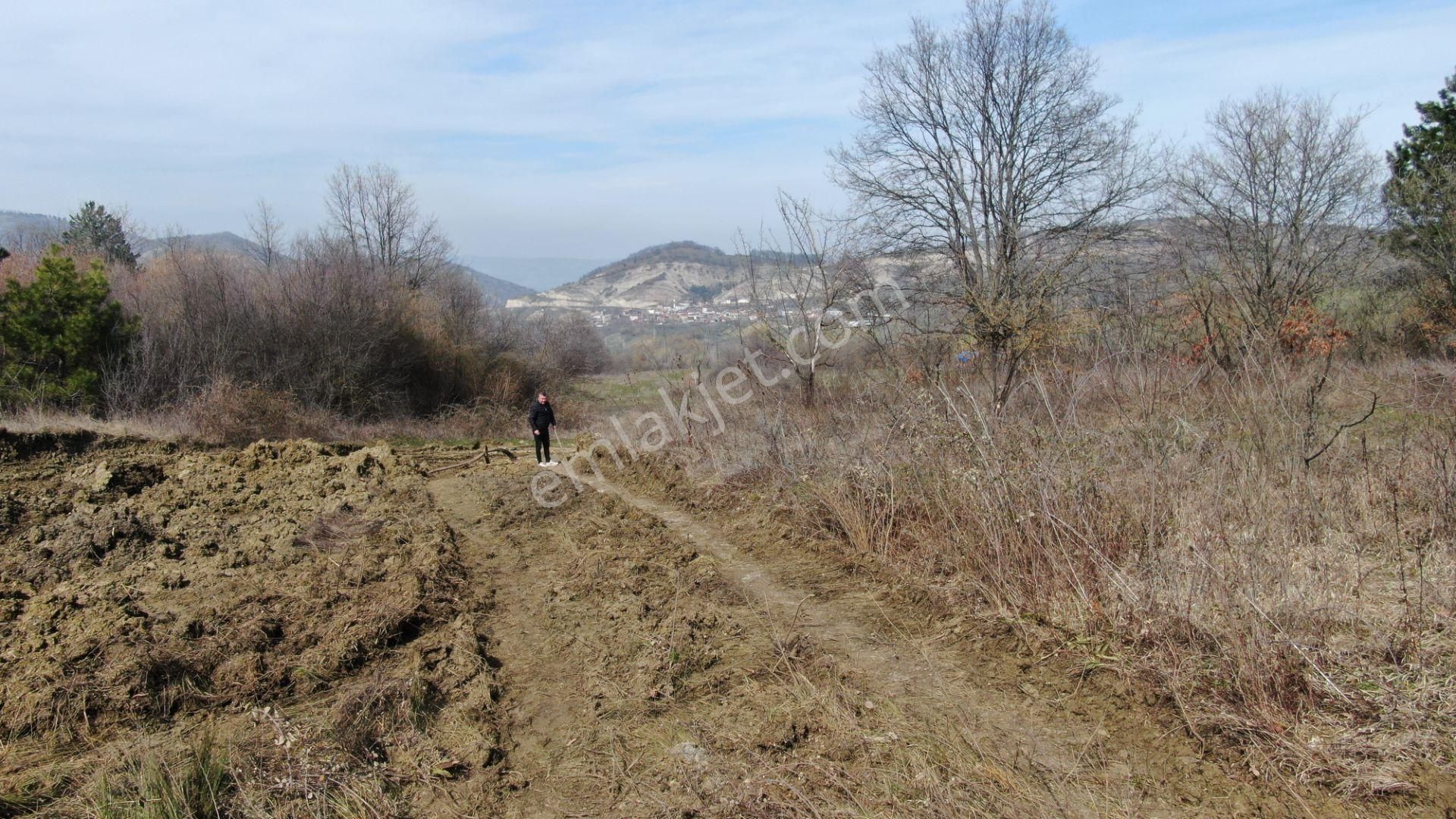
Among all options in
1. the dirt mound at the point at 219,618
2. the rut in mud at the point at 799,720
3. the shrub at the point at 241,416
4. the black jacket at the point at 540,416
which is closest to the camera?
the rut in mud at the point at 799,720

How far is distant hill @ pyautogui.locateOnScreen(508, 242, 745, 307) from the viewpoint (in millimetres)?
99438

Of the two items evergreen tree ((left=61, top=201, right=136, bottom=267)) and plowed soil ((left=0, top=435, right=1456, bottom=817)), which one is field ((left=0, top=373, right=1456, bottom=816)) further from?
evergreen tree ((left=61, top=201, right=136, bottom=267))

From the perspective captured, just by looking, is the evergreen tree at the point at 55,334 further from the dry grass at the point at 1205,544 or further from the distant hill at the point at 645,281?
the distant hill at the point at 645,281

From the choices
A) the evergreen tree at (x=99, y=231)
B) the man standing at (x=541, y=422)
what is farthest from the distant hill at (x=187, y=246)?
the man standing at (x=541, y=422)

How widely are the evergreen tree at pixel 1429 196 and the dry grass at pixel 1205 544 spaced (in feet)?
54.2

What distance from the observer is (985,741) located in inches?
165

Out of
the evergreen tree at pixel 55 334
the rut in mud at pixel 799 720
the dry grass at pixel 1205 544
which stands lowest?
the rut in mud at pixel 799 720

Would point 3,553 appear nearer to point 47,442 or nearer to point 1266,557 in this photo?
point 47,442

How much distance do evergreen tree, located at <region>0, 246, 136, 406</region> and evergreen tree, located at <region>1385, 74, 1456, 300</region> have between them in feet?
114

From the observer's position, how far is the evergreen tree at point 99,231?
131 feet

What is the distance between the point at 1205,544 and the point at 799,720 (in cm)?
260

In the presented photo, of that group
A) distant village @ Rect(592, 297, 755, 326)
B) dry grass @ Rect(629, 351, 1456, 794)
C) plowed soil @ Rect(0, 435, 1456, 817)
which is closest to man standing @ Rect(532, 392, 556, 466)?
plowed soil @ Rect(0, 435, 1456, 817)

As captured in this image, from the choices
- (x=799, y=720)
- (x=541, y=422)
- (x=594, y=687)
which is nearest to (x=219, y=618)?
(x=594, y=687)

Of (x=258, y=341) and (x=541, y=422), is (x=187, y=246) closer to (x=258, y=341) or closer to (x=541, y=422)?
(x=258, y=341)
